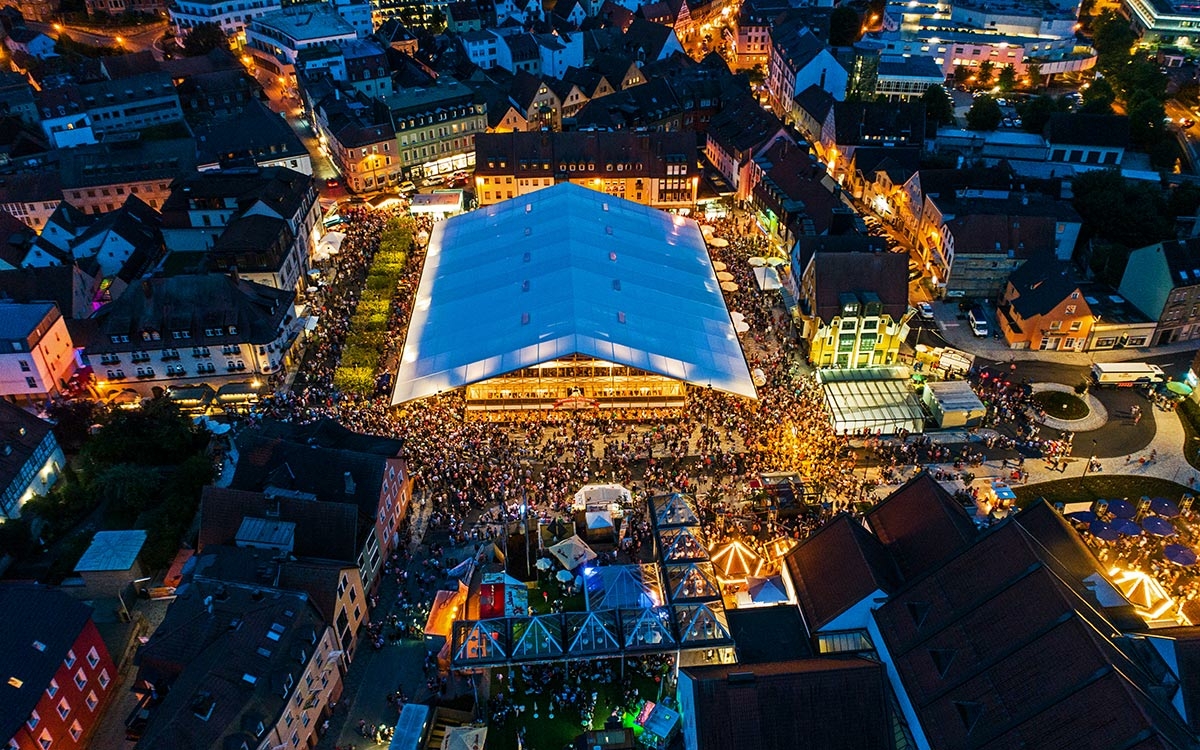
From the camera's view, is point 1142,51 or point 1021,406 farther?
point 1142,51

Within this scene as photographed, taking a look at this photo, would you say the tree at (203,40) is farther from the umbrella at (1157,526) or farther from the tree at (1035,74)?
the umbrella at (1157,526)

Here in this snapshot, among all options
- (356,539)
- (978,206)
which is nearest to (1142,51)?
(978,206)

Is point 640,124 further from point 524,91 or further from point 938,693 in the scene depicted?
point 938,693

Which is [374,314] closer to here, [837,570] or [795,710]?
[837,570]

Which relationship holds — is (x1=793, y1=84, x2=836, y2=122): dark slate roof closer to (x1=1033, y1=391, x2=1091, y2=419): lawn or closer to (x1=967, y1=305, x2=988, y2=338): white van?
(x1=967, y1=305, x2=988, y2=338): white van

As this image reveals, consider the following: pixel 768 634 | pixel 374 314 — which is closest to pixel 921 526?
pixel 768 634

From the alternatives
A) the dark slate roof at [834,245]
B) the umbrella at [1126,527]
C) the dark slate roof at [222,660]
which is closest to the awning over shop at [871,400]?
the dark slate roof at [834,245]

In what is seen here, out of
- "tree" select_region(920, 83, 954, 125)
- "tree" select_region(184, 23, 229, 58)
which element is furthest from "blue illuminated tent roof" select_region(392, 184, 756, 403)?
"tree" select_region(184, 23, 229, 58)

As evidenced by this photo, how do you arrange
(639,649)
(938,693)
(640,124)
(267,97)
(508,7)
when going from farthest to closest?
1. (508,7)
2. (267,97)
3. (640,124)
4. (639,649)
5. (938,693)
